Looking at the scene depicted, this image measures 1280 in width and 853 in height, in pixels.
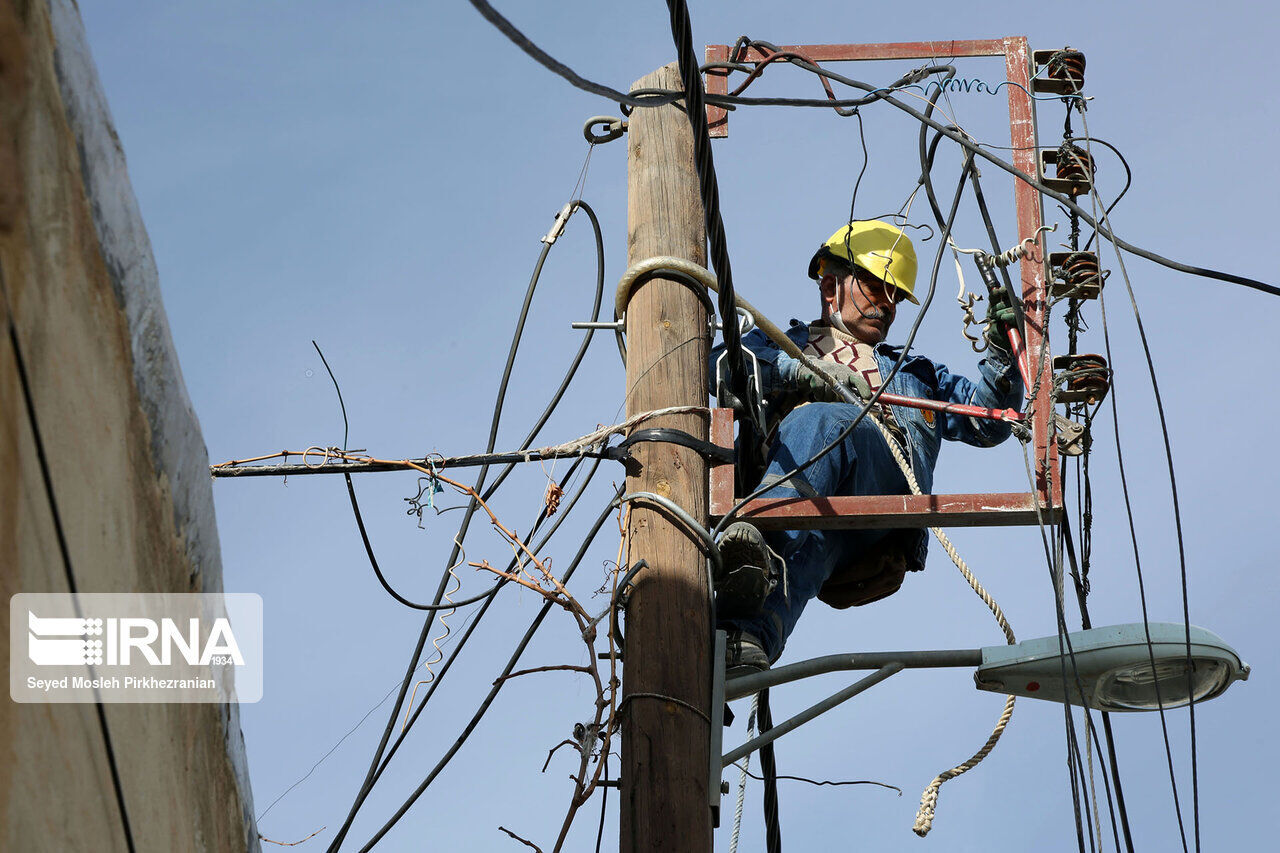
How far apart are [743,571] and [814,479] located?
0.71 m

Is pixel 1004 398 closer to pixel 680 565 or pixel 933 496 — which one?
pixel 933 496

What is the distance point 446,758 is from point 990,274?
2317 millimetres

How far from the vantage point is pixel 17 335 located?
1.92 m

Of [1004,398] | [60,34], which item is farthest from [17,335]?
[1004,398]

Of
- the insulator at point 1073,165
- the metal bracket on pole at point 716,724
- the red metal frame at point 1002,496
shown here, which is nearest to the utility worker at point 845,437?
the red metal frame at point 1002,496

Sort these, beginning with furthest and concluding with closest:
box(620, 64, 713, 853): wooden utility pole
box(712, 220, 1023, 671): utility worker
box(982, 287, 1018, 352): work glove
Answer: box(982, 287, 1018, 352): work glove, box(712, 220, 1023, 671): utility worker, box(620, 64, 713, 853): wooden utility pole

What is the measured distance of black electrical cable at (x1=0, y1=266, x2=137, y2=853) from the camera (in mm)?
1907

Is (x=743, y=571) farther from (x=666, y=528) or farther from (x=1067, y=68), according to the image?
(x=1067, y=68)

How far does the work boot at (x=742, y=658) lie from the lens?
4402 millimetres

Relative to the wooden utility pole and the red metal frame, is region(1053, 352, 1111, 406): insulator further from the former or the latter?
the wooden utility pole

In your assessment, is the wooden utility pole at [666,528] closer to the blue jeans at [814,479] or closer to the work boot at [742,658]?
the work boot at [742,658]

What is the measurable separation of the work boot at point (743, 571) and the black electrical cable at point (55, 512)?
2.40 meters

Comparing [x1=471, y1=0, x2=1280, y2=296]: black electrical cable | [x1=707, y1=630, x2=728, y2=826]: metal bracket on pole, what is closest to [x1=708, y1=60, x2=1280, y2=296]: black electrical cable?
[x1=471, y1=0, x2=1280, y2=296]: black electrical cable

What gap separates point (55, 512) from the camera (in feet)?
6.54
